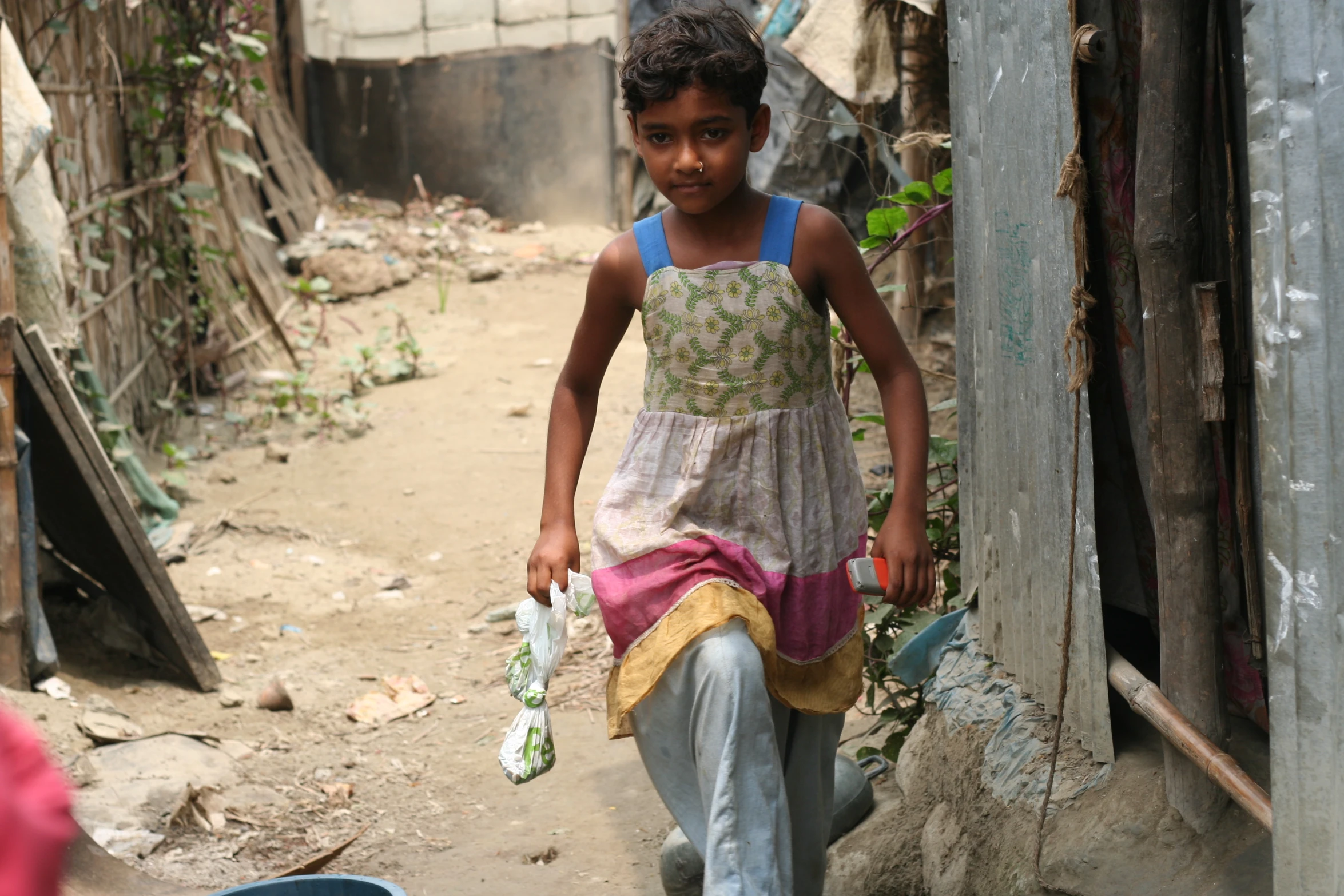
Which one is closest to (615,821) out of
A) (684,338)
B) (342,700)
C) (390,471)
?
(342,700)

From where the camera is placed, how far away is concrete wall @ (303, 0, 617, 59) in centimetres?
1156

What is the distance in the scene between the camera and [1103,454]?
247 cm

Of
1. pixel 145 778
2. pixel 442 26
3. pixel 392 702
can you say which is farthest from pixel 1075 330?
pixel 442 26

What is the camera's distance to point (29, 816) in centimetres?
76

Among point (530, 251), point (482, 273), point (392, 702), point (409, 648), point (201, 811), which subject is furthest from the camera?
point (530, 251)

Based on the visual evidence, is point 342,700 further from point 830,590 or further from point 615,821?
point 830,590

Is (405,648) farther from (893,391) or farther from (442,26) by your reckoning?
(442,26)

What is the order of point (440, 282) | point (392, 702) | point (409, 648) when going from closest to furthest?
point (392, 702) → point (409, 648) → point (440, 282)

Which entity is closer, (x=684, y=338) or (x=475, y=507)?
(x=684, y=338)

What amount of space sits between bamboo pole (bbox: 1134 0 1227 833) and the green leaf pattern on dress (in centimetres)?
58

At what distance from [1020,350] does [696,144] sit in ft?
2.55

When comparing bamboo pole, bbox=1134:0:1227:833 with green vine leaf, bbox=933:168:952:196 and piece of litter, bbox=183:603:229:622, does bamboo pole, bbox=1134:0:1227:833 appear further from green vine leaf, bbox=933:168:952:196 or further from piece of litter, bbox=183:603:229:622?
piece of litter, bbox=183:603:229:622

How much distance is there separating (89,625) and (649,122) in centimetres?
Result: 336

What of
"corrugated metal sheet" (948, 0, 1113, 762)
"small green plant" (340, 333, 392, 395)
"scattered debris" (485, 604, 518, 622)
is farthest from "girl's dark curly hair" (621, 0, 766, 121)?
"small green plant" (340, 333, 392, 395)
